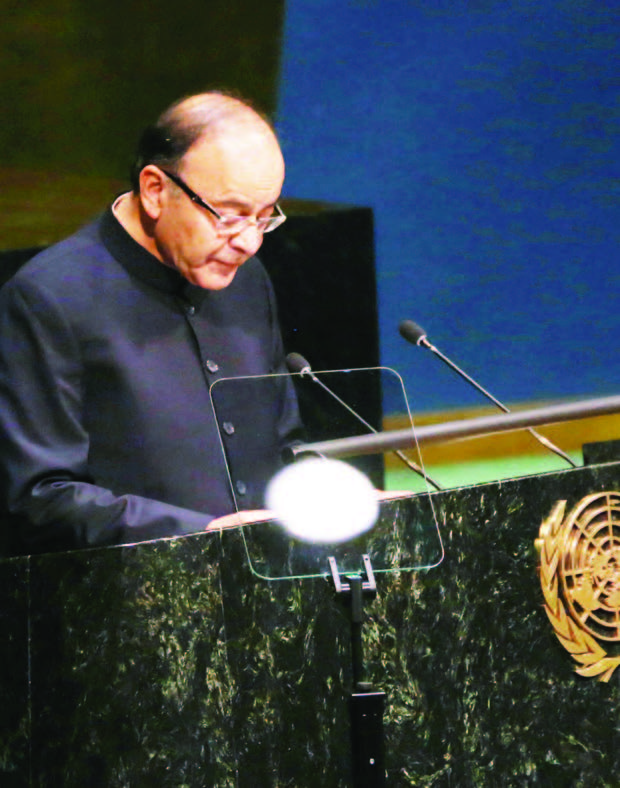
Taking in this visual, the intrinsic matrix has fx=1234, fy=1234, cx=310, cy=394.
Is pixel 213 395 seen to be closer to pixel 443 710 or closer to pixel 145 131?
pixel 443 710

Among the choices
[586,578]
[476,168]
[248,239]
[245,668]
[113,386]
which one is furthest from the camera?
[476,168]

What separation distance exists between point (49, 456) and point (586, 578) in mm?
1135

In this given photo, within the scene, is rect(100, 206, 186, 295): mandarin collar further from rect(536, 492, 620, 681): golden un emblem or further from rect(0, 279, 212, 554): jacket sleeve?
rect(536, 492, 620, 681): golden un emblem

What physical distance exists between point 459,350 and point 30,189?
147 centimetres

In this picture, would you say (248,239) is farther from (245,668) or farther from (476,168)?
(245,668)

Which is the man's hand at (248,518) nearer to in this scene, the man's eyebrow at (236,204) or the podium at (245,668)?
the podium at (245,668)

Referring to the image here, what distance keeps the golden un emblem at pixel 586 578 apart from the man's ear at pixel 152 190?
1240 mm

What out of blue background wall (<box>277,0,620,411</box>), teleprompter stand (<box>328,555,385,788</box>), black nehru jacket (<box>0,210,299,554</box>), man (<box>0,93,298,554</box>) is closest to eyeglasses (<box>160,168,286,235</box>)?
man (<box>0,93,298,554</box>)

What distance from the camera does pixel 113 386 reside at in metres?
2.84

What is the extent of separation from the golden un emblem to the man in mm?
677

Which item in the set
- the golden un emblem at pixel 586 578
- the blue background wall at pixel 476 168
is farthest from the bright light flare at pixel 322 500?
the blue background wall at pixel 476 168

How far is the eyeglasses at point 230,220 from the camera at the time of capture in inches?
115

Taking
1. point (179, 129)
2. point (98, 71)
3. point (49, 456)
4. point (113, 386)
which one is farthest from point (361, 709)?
point (98, 71)

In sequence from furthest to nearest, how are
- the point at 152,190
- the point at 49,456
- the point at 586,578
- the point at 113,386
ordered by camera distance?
the point at 152,190
the point at 113,386
the point at 49,456
the point at 586,578
